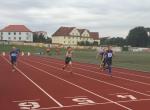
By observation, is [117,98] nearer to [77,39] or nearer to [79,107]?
[79,107]

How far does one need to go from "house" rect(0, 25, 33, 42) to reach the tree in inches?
1936

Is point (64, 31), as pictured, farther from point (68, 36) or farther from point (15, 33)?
point (15, 33)

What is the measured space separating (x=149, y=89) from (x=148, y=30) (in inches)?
5787

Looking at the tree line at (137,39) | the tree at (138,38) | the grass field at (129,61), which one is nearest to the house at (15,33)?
the tree line at (137,39)

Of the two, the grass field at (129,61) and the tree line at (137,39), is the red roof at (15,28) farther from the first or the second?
the grass field at (129,61)

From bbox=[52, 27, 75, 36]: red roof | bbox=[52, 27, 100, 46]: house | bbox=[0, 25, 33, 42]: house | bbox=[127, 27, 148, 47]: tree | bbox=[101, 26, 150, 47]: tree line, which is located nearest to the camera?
bbox=[101, 26, 150, 47]: tree line

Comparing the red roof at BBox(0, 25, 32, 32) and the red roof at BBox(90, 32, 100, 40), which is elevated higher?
the red roof at BBox(0, 25, 32, 32)

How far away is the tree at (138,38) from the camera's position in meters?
148

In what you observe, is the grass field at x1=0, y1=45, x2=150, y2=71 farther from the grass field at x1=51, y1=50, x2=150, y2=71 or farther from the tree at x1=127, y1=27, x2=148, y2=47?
the tree at x1=127, y1=27, x2=148, y2=47

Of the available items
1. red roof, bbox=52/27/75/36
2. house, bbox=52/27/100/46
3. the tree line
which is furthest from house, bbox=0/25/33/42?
the tree line

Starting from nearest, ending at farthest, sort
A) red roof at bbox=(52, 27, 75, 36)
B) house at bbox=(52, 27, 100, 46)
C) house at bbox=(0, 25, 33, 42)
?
1. house at bbox=(52, 27, 100, 46)
2. red roof at bbox=(52, 27, 75, 36)
3. house at bbox=(0, 25, 33, 42)

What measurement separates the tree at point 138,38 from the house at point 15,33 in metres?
49.2

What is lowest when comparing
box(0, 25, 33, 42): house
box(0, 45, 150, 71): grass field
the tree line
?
box(0, 45, 150, 71): grass field

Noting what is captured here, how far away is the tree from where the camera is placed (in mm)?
148375
